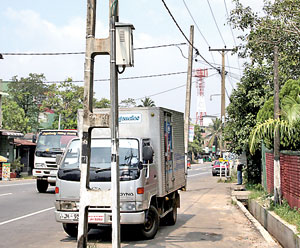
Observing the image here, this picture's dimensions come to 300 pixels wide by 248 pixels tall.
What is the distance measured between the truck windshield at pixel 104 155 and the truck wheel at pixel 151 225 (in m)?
1.20

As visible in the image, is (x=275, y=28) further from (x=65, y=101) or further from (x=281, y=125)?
(x=65, y=101)

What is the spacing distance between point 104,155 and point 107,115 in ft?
6.43

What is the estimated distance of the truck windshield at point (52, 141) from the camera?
2138 cm

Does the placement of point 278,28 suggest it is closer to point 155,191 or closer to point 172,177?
point 172,177

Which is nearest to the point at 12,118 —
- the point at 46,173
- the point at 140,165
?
the point at 46,173

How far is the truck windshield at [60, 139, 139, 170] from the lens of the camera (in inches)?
381

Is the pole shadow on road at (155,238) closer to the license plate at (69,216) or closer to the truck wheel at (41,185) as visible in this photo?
the license plate at (69,216)

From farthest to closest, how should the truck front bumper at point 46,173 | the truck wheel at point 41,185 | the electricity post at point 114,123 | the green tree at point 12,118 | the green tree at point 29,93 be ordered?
1. the green tree at point 29,93
2. the green tree at point 12,118
3. the truck wheel at point 41,185
4. the truck front bumper at point 46,173
5. the electricity post at point 114,123

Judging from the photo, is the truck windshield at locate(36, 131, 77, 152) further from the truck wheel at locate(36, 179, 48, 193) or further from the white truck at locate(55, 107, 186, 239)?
the white truck at locate(55, 107, 186, 239)

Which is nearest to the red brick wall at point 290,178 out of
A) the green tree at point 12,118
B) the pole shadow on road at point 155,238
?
the pole shadow on road at point 155,238

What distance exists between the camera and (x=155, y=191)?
10406 millimetres

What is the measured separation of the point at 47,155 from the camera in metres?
21.2

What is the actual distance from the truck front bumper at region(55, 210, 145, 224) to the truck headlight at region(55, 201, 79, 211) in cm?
8

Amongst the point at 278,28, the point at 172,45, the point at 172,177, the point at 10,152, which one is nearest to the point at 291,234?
the point at 172,177
